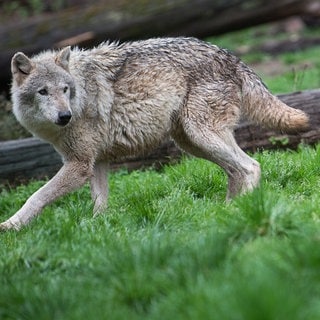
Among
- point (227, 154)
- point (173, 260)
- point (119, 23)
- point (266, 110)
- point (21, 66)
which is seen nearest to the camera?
point (173, 260)

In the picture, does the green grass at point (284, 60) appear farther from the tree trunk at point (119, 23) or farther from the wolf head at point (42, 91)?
the wolf head at point (42, 91)

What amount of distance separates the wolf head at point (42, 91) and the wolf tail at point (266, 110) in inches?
69.0

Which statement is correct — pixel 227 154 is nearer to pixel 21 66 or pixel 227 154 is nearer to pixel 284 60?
pixel 21 66

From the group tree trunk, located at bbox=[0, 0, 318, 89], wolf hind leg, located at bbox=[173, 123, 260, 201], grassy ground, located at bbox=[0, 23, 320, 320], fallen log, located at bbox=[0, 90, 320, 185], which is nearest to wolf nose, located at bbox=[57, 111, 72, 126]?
grassy ground, located at bbox=[0, 23, 320, 320]

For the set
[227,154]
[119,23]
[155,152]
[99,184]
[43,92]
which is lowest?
[155,152]

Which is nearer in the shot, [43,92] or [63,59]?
[43,92]

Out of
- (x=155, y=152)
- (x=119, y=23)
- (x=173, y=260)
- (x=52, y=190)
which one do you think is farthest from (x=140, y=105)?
(x=119, y=23)

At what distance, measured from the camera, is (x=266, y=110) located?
23.7 feet

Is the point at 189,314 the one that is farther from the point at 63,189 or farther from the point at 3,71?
the point at 3,71

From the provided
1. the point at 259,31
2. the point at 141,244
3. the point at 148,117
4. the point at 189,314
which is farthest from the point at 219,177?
the point at 259,31

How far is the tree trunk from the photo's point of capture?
12.5 metres

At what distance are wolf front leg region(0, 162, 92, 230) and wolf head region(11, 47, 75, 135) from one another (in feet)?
1.51

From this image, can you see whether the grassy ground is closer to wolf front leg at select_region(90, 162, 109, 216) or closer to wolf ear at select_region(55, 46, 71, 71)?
wolf front leg at select_region(90, 162, 109, 216)

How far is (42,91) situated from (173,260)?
9.76 ft
